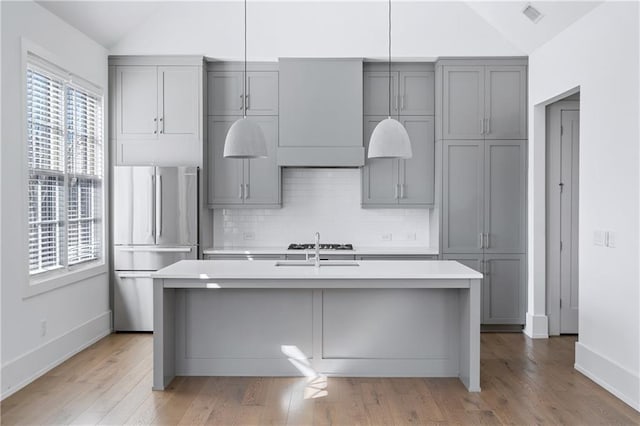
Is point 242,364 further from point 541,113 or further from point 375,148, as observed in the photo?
point 541,113

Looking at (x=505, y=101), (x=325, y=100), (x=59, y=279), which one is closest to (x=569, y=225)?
(x=505, y=101)

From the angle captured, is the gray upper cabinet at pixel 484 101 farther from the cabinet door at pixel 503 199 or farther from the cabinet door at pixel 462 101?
the cabinet door at pixel 503 199

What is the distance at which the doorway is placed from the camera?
5.46m

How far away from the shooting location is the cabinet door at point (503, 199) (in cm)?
564

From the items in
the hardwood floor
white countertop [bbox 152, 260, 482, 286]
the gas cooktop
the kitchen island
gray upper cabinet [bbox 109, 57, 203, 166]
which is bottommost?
the hardwood floor

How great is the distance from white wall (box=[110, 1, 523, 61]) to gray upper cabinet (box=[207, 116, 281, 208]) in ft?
2.65

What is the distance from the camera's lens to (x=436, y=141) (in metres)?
5.76

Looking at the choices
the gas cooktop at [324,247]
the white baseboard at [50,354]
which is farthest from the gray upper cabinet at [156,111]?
the white baseboard at [50,354]

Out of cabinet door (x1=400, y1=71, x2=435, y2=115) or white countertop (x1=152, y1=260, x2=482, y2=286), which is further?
cabinet door (x1=400, y1=71, x2=435, y2=115)

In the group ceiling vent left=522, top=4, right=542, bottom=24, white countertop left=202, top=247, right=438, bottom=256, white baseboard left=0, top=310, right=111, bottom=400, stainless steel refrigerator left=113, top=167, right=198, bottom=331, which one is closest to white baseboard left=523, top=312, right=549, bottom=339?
white countertop left=202, top=247, right=438, bottom=256

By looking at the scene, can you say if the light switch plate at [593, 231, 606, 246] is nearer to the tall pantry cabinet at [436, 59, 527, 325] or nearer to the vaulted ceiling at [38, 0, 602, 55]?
the tall pantry cabinet at [436, 59, 527, 325]

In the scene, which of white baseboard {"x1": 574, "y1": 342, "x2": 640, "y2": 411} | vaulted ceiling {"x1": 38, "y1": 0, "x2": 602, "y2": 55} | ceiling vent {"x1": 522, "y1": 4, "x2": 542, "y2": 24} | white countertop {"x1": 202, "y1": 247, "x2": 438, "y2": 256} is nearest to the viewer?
white baseboard {"x1": 574, "y1": 342, "x2": 640, "y2": 411}

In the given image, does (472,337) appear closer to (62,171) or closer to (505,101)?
(505,101)

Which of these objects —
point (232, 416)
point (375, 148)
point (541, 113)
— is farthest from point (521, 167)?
point (232, 416)
